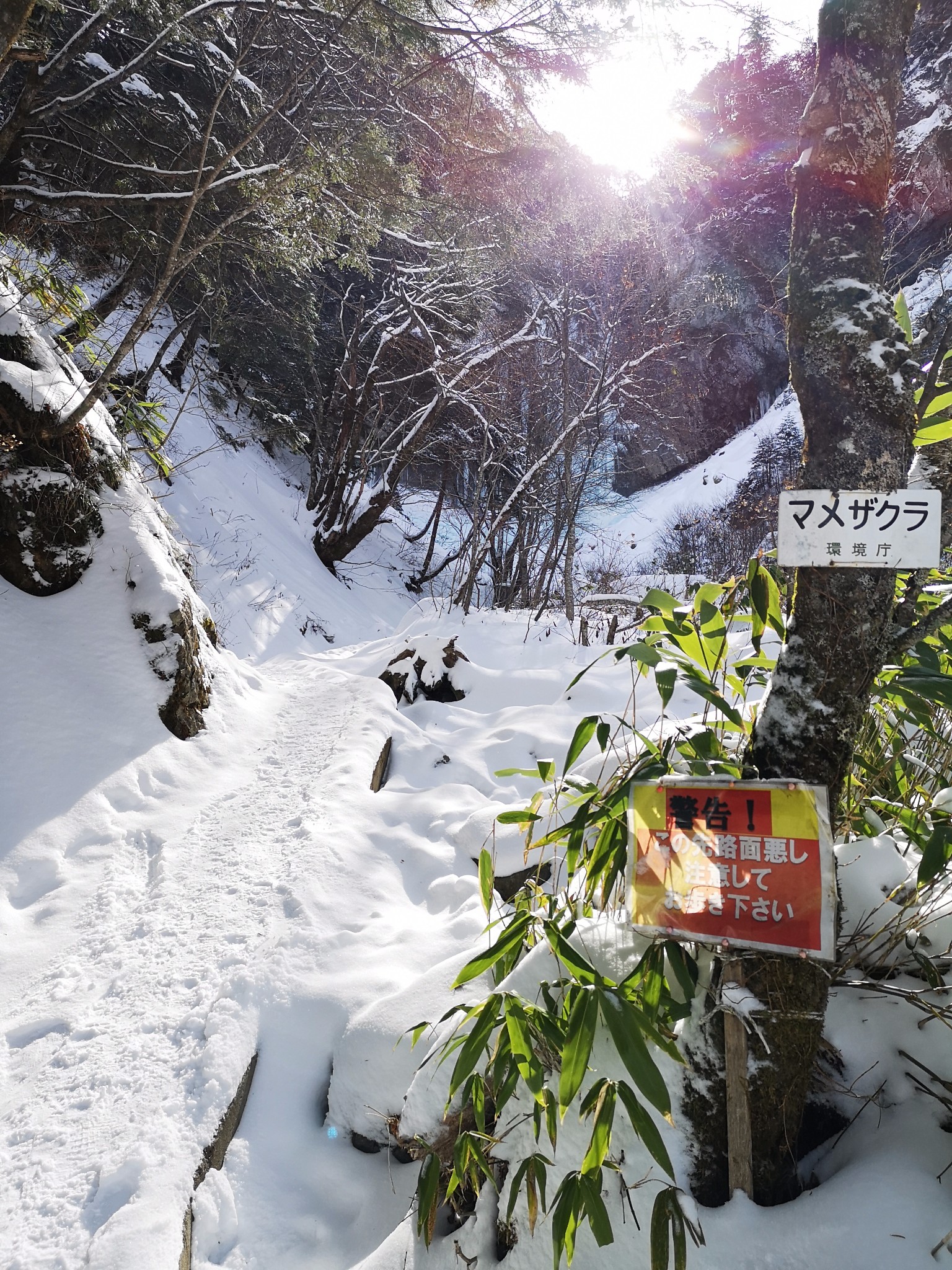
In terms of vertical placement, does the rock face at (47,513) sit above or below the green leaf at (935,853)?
above

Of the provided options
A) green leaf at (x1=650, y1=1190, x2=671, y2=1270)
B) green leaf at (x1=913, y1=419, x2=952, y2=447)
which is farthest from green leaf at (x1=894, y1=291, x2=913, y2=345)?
green leaf at (x1=650, y1=1190, x2=671, y2=1270)

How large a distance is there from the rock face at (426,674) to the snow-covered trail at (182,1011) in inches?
82.1

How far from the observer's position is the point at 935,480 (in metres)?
1.21

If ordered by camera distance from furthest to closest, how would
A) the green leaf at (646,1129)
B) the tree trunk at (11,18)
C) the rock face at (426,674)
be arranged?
the rock face at (426,674)
the tree trunk at (11,18)
the green leaf at (646,1129)

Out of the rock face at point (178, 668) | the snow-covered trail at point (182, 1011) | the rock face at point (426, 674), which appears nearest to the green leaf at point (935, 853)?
the snow-covered trail at point (182, 1011)

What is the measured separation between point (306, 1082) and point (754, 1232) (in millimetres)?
1112

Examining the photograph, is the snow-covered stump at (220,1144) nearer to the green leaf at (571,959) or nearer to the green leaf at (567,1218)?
the green leaf at (567,1218)

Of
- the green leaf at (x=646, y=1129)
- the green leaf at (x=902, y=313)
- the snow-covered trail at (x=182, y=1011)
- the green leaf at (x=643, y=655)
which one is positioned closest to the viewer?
the green leaf at (x=646, y=1129)

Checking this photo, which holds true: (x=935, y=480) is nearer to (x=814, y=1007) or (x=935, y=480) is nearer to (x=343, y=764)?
(x=814, y=1007)

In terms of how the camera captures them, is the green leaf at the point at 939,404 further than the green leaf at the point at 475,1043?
Yes

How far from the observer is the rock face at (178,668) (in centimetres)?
339

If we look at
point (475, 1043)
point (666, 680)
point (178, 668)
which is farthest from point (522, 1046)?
point (178, 668)

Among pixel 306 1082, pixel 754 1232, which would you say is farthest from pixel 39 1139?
pixel 754 1232

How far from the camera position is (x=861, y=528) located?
1.04m
